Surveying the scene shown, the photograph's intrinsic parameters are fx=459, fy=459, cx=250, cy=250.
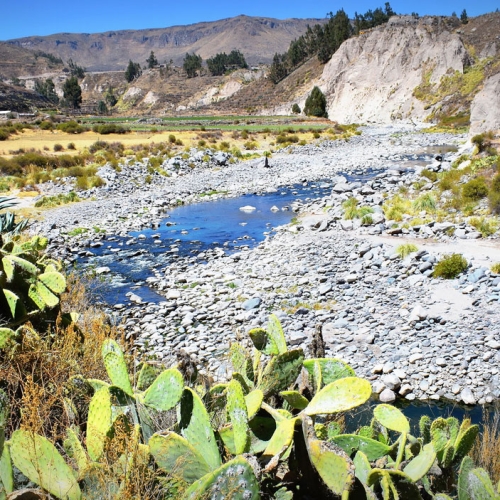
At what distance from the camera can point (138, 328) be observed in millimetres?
9102

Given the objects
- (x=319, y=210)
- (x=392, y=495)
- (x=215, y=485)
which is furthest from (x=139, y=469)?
(x=319, y=210)

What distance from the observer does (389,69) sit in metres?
73.1

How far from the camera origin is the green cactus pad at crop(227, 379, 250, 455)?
8.80ft

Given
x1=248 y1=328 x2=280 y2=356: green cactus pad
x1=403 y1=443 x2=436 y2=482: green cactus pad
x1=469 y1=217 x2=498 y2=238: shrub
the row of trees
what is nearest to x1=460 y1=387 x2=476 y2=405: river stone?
x1=248 y1=328 x2=280 y2=356: green cactus pad

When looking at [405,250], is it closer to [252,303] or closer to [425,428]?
[252,303]

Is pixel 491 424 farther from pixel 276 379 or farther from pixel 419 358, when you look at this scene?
pixel 276 379

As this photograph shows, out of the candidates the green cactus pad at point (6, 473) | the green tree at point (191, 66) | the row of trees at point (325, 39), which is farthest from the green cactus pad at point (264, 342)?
the green tree at point (191, 66)

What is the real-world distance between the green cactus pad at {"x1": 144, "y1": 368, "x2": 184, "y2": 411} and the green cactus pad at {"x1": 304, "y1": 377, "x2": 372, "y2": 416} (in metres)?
0.84

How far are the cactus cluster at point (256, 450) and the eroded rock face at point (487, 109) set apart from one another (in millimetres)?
30624

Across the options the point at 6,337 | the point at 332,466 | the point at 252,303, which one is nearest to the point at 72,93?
the point at 252,303

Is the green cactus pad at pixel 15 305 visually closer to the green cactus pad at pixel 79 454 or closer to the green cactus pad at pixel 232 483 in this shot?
the green cactus pad at pixel 79 454

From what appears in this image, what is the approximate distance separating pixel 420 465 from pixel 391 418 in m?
0.54

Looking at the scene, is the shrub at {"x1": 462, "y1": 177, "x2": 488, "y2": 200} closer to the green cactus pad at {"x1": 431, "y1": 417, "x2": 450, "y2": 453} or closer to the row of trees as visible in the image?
the green cactus pad at {"x1": 431, "y1": 417, "x2": 450, "y2": 453}

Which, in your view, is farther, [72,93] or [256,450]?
[72,93]
